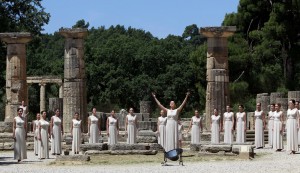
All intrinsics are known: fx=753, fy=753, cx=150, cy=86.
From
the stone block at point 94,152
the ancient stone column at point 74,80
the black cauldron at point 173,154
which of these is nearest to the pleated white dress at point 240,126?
the stone block at point 94,152

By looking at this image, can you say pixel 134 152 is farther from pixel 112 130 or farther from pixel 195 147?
pixel 112 130

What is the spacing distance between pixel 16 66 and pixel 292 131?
51.9 feet

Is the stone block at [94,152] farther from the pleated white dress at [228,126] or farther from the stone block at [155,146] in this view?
the pleated white dress at [228,126]

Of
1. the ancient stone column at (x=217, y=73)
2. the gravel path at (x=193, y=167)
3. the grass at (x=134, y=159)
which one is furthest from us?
the ancient stone column at (x=217, y=73)

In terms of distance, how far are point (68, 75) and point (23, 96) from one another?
3105 millimetres

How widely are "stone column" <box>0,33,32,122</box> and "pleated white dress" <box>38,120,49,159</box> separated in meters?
10.5

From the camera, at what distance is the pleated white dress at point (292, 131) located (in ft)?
81.6

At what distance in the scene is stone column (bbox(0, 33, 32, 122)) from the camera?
116 feet

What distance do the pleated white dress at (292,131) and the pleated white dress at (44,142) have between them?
8066mm

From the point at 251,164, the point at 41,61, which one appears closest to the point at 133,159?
the point at 251,164

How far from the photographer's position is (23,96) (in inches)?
1433

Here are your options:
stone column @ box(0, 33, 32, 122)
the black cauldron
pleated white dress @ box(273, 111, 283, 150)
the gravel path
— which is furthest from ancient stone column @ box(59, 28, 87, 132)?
the black cauldron

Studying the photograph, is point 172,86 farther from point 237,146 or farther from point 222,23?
point 237,146

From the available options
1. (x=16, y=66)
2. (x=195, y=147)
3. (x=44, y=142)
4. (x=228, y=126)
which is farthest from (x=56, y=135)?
(x=16, y=66)
